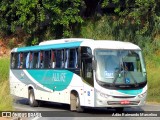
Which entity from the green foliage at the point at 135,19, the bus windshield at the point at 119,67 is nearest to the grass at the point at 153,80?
the green foliage at the point at 135,19

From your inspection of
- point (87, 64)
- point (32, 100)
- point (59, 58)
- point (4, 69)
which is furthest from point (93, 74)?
point (4, 69)

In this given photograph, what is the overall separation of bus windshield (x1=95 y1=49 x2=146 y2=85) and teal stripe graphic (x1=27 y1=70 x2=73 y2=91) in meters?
2.01

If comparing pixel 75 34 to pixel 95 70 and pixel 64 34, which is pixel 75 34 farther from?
pixel 95 70

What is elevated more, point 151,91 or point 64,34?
point 64,34

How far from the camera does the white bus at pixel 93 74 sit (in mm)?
18922

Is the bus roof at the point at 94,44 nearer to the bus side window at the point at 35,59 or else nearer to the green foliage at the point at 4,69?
the bus side window at the point at 35,59

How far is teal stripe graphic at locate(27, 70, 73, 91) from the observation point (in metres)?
21.2

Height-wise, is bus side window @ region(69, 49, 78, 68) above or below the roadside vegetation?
below

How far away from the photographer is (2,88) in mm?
20688

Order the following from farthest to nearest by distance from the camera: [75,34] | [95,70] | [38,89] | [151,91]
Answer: [75,34] → [151,91] → [38,89] → [95,70]

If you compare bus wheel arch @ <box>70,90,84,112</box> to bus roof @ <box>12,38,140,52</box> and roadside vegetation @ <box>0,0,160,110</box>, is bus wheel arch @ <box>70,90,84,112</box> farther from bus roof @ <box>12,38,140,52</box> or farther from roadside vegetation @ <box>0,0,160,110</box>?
roadside vegetation @ <box>0,0,160,110</box>

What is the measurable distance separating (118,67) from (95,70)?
921 millimetres

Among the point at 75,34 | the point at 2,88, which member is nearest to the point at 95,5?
the point at 75,34

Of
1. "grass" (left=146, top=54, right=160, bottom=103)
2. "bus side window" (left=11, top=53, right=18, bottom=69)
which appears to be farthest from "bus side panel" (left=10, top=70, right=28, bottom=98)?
"grass" (left=146, top=54, right=160, bottom=103)
